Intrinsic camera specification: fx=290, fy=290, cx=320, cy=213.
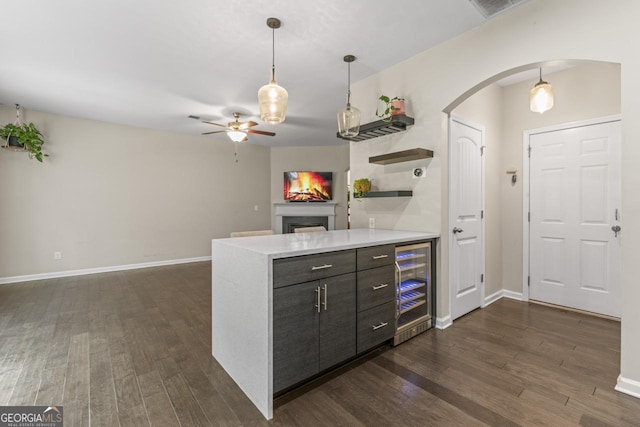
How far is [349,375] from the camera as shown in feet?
6.59

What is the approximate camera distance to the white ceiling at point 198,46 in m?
2.34

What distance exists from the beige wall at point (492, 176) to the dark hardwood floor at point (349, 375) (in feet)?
1.81

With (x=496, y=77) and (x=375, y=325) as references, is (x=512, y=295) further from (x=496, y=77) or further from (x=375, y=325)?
(x=496, y=77)

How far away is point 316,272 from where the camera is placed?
5.97 feet

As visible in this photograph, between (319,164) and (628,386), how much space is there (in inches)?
256

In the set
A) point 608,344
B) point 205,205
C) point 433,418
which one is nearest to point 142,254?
point 205,205

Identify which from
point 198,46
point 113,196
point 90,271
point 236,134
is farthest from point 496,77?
point 90,271

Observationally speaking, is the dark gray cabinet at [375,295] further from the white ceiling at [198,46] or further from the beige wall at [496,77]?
the white ceiling at [198,46]

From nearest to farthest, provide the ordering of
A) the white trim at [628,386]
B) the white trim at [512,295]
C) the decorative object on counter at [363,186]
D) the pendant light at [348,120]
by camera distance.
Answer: the white trim at [628,386] < the pendant light at [348,120] < the decorative object on counter at [363,186] < the white trim at [512,295]

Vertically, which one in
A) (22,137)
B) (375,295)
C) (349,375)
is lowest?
(349,375)

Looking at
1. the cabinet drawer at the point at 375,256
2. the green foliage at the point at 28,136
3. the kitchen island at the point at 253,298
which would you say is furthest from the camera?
the green foliage at the point at 28,136

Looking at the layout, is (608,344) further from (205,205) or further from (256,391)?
(205,205)

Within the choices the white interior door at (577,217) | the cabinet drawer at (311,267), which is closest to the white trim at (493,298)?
the white interior door at (577,217)

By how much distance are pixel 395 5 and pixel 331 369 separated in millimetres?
2819
